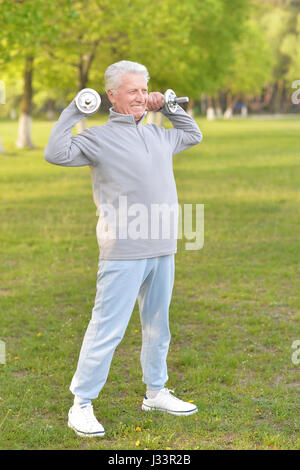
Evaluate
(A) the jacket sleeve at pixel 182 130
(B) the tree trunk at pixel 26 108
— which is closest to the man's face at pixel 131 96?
(A) the jacket sleeve at pixel 182 130

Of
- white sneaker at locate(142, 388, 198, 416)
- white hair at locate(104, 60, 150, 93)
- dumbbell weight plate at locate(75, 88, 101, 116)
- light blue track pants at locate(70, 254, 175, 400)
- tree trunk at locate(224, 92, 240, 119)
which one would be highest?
tree trunk at locate(224, 92, 240, 119)

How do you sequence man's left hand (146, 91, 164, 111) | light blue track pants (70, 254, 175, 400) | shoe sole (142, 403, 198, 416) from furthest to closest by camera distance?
shoe sole (142, 403, 198, 416)
man's left hand (146, 91, 164, 111)
light blue track pants (70, 254, 175, 400)

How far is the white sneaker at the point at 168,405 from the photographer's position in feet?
15.7

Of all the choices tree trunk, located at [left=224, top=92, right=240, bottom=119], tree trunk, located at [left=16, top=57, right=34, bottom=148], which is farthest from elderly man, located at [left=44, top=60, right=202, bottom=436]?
tree trunk, located at [left=224, top=92, right=240, bottom=119]

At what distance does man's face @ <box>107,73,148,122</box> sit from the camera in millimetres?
4089

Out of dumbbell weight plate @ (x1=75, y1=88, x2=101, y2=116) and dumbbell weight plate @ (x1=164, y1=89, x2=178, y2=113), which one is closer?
dumbbell weight plate @ (x1=75, y1=88, x2=101, y2=116)

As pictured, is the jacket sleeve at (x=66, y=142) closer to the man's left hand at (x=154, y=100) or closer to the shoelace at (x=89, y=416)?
the man's left hand at (x=154, y=100)

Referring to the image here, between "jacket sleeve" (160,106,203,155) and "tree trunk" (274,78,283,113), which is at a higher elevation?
"tree trunk" (274,78,283,113)

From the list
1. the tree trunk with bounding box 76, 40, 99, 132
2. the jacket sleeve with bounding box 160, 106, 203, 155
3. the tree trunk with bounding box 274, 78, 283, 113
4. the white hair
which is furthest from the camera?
the tree trunk with bounding box 274, 78, 283, 113

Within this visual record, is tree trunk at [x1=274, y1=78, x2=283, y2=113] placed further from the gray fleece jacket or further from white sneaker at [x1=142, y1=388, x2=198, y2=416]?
the gray fleece jacket

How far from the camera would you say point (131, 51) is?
2859 centimetres

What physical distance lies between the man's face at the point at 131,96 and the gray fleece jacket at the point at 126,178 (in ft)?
0.17

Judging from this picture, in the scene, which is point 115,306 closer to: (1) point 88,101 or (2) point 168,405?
(2) point 168,405
